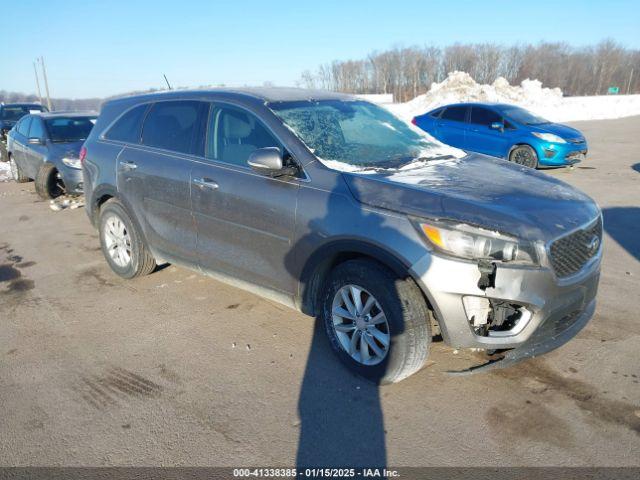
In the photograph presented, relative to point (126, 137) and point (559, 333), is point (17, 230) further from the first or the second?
point (559, 333)

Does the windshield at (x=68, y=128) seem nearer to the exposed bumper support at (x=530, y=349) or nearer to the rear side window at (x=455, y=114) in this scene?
the rear side window at (x=455, y=114)

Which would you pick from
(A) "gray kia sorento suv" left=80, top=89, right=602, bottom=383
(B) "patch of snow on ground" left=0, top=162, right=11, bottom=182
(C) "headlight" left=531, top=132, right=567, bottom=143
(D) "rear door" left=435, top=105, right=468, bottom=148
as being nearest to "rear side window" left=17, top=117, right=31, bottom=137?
(B) "patch of snow on ground" left=0, top=162, right=11, bottom=182

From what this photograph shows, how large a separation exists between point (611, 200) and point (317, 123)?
6723mm

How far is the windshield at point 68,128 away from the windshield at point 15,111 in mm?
8527

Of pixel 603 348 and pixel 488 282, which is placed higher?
pixel 488 282

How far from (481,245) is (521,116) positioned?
10.4 metres

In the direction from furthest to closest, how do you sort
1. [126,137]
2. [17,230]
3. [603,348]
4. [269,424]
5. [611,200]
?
[611,200] < [17,230] < [126,137] < [603,348] < [269,424]

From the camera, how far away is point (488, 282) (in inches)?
108

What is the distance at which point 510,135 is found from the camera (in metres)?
11.4

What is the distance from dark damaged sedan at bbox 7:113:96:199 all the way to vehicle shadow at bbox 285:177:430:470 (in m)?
6.79

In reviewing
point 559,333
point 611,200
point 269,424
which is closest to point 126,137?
point 269,424

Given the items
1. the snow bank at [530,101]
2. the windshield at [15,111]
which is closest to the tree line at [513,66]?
the snow bank at [530,101]

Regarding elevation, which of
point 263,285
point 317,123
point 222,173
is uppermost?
point 317,123

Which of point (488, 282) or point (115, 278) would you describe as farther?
point (115, 278)
